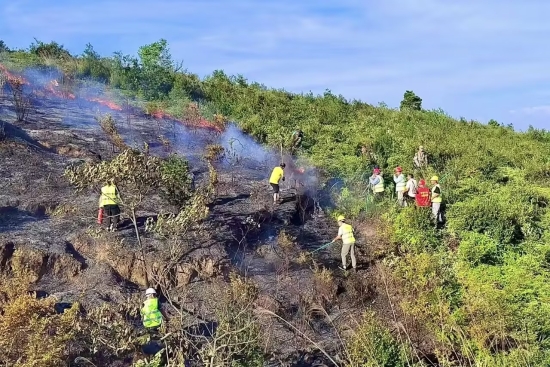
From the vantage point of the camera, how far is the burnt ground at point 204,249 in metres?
11.1

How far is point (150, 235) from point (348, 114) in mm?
14363

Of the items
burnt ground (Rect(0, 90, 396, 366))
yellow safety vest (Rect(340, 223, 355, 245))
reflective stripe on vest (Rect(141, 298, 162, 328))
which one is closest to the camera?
reflective stripe on vest (Rect(141, 298, 162, 328))

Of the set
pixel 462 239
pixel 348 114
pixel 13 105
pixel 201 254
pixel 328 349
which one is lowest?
pixel 328 349

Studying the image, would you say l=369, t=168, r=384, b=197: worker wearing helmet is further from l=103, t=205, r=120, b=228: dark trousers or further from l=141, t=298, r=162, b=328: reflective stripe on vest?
l=141, t=298, r=162, b=328: reflective stripe on vest

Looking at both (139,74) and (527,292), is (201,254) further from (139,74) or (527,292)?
(139,74)

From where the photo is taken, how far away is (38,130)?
17844mm

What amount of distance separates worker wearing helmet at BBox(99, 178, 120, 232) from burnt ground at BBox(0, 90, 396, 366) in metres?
0.30

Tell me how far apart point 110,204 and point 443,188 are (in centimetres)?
888

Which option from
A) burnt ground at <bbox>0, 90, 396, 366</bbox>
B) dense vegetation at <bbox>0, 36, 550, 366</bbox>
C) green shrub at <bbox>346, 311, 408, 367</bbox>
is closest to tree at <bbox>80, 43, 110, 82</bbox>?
dense vegetation at <bbox>0, 36, 550, 366</bbox>

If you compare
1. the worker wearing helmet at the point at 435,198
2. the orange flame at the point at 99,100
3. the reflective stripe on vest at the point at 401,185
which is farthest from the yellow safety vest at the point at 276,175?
the orange flame at the point at 99,100

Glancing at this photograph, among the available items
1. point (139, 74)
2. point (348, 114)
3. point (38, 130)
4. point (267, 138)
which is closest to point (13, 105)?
point (38, 130)

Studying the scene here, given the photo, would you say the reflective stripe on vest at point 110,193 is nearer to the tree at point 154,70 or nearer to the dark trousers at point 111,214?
the dark trousers at point 111,214

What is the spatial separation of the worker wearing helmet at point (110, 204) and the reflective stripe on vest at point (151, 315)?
2729mm

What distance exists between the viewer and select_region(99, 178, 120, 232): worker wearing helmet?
1170cm
